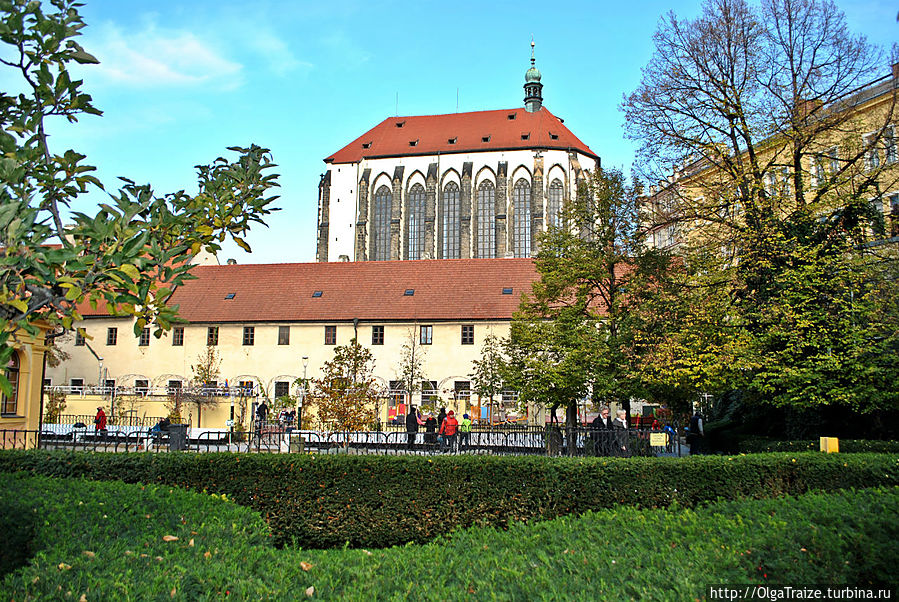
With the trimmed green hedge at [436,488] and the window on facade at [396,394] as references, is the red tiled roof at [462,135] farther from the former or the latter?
the trimmed green hedge at [436,488]

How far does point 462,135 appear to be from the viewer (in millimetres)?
77438

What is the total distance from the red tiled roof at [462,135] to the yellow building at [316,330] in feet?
105

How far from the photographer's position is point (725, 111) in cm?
2173

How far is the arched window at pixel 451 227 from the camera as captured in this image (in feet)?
235

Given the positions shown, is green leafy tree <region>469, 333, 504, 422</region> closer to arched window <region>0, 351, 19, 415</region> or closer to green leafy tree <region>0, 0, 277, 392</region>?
arched window <region>0, 351, 19, 415</region>

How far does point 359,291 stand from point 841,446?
1219 inches

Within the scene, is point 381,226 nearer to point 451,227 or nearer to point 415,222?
point 415,222

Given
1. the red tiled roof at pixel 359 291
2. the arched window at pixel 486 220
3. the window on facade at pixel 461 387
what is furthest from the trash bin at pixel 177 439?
the arched window at pixel 486 220

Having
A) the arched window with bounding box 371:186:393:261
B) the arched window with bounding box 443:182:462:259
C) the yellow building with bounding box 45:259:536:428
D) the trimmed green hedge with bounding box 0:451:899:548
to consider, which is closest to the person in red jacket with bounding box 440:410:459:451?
the trimmed green hedge with bounding box 0:451:899:548

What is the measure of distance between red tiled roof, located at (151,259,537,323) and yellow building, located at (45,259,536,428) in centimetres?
7

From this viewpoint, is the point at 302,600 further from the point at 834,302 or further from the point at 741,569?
the point at 834,302

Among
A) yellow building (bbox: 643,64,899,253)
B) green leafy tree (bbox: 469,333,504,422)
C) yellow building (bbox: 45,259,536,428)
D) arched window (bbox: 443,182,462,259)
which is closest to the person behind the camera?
yellow building (bbox: 643,64,899,253)

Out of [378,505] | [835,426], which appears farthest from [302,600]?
[835,426]

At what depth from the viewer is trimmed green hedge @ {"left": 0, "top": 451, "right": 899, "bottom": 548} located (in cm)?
1078
